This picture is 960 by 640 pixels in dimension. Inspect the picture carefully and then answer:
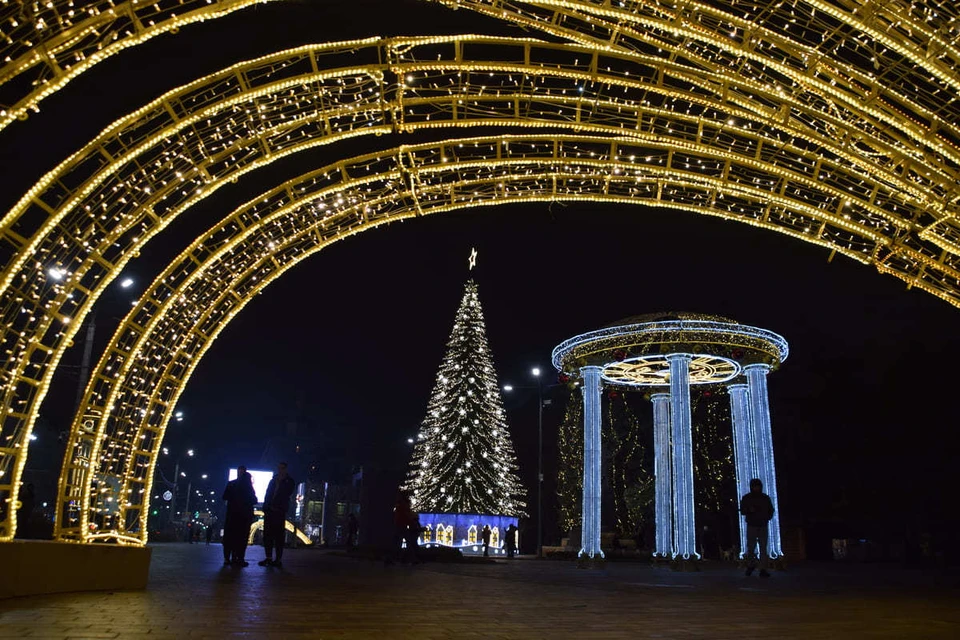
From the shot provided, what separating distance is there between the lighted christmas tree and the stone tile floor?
24.4 meters

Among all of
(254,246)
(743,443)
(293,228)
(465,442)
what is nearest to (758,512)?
(743,443)

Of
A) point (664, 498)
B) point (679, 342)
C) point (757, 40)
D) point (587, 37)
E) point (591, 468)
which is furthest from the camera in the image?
point (664, 498)

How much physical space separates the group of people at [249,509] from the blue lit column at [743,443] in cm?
1448

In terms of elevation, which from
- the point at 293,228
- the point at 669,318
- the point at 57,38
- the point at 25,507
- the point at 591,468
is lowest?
the point at 25,507

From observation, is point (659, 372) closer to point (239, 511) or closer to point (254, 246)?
point (239, 511)

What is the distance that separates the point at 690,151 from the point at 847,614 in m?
6.44

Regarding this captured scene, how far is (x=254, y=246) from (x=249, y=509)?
4.90m

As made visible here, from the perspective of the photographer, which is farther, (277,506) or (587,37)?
(277,506)

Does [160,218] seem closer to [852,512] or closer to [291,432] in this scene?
[852,512]

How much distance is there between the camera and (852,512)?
33.3m

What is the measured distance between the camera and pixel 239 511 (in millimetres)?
14141

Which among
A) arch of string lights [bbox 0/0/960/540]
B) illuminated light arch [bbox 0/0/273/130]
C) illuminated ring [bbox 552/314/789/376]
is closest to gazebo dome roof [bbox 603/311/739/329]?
illuminated ring [bbox 552/314/789/376]

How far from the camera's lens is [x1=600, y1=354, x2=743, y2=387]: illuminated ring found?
24609 mm

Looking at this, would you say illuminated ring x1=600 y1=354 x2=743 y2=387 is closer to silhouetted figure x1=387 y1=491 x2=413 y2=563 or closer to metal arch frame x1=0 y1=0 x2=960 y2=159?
silhouetted figure x1=387 y1=491 x2=413 y2=563
